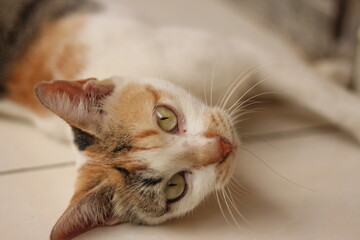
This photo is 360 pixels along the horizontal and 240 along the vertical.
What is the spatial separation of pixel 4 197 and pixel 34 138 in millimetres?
365

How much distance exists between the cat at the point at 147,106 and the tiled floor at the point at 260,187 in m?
0.09

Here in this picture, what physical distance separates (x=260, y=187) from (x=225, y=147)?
326 mm

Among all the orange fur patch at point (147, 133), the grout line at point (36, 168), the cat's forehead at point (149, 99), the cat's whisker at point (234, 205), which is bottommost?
the grout line at point (36, 168)

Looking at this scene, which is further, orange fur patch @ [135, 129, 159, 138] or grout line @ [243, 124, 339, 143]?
grout line @ [243, 124, 339, 143]

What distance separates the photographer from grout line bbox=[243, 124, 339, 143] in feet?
5.65

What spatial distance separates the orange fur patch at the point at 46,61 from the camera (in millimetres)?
1692

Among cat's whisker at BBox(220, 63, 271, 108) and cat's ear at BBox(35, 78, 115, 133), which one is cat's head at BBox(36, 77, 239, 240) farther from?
cat's whisker at BBox(220, 63, 271, 108)

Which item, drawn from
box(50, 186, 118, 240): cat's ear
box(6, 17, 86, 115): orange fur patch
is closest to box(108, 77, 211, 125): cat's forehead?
box(50, 186, 118, 240): cat's ear

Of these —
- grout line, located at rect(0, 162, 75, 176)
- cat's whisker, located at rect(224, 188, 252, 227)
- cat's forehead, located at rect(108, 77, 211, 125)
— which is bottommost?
grout line, located at rect(0, 162, 75, 176)

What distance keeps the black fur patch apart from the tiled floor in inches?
9.3

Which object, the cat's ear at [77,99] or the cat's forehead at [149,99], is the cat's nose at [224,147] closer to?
the cat's forehead at [149,99]

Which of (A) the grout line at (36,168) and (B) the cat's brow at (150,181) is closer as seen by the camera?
(B) the cat's brow at (150,181)

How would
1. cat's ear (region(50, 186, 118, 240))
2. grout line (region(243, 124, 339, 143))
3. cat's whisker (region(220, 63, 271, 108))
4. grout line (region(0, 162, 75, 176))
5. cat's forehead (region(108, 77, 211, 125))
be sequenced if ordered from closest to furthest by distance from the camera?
cat's ear (region(50, 186, 118, 240)), cat's forehead (region(108, 77, 211, 125)), cat's whisker (region(220, 63, 271, 108)), grout line (region(0, 162, 75, 176)), grout line (region(243, 124, 339, 143))

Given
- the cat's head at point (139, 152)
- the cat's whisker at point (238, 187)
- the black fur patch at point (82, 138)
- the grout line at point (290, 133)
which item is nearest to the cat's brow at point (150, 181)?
the cat's head at point (139, 152)
